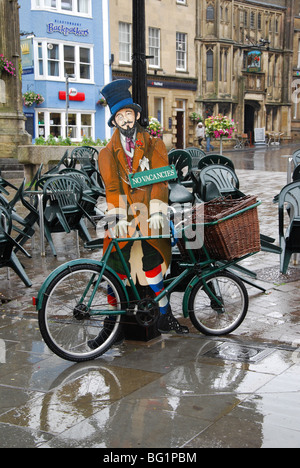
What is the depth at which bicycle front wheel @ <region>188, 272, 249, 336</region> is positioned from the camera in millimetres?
5254

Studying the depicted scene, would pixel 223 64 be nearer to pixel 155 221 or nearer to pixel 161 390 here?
pixel 155 221

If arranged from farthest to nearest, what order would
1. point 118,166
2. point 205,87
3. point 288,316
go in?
point 205,87, point 288,316, point 118,166

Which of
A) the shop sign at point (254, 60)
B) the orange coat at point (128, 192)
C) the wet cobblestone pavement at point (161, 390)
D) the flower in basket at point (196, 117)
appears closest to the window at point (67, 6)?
the flower in basket at point (196, 117)

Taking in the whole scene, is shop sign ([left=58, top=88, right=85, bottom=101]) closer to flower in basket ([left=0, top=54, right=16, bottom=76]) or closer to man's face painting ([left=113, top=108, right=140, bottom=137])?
flower in basket ([left=0, top=54, right=16, bottom=76])

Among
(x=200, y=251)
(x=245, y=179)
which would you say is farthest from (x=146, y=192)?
(x=245, y=179)

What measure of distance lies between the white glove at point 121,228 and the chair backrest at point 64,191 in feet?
12.9

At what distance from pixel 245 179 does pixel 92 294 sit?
14190 millimetres

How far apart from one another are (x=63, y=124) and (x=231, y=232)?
97.6ft

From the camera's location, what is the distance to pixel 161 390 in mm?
4090

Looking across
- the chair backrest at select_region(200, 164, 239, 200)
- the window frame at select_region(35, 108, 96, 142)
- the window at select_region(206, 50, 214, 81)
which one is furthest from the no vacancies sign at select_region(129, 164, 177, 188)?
the window at select_region(206, 50, 214, 81)

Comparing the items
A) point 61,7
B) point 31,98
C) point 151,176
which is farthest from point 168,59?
point 151,176

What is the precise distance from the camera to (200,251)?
5.25 meters
